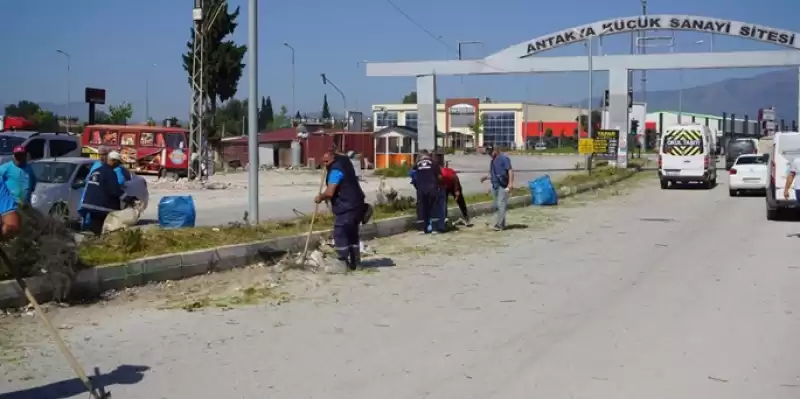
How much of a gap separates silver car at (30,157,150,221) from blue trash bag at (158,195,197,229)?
168 centimetres

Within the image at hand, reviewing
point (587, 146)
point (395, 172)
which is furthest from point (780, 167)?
point (395, 172)

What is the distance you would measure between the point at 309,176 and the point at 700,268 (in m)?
33.4

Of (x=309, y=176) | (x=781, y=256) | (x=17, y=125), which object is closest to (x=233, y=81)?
(x=309, y=176)

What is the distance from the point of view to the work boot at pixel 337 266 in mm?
12310

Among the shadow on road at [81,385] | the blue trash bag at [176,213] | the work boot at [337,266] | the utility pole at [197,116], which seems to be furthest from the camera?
the utility pole at [197,116]

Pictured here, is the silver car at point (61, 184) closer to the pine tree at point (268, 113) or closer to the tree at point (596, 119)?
the tree at point (596, 119)

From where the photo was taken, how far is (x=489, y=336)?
852cm

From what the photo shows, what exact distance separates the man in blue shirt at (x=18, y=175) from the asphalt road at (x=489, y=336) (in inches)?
95.0

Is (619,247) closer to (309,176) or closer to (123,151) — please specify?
(123,151)

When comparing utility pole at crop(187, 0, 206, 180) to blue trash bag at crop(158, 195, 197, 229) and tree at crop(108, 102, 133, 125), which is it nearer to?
blue trash bag at crop(158, 195, 197, 229)

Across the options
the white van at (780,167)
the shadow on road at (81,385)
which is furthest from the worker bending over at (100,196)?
the white van at (780,167)

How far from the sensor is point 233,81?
179 feet

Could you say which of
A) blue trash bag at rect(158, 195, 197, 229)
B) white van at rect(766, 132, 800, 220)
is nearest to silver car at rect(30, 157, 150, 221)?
blue trash bag at rect(158, 195, 197, 229)

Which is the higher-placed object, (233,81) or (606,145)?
(233,81)
